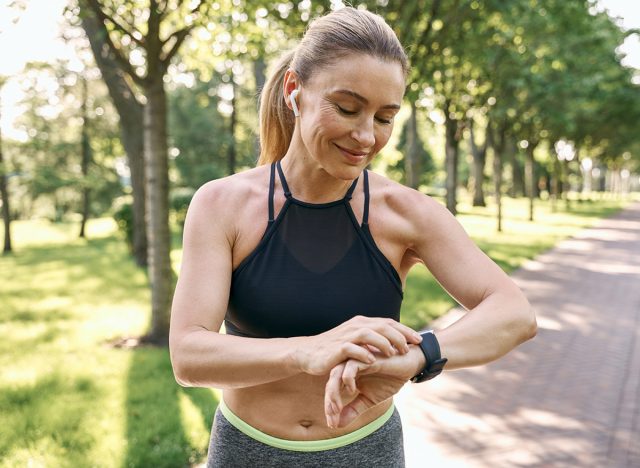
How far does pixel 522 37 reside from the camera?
49.0 ft

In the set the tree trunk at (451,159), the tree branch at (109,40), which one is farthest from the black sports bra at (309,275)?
the tree trunk at (451,159)

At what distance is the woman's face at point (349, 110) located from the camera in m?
1.38

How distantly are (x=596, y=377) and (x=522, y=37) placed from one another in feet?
35.0

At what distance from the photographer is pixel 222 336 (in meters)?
1.38

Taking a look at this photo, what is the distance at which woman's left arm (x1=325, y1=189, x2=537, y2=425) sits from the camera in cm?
132

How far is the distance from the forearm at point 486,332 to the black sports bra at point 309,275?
0.21 meters

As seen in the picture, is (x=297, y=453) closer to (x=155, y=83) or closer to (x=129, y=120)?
(x=155, y=83)

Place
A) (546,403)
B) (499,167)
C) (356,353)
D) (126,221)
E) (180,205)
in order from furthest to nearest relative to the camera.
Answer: (180,205)
(499,167)
(126,221)
(546,403)
(356,353)

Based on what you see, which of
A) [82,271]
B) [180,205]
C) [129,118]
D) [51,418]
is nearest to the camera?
[51,418]

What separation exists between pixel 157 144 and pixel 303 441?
5.84 meters

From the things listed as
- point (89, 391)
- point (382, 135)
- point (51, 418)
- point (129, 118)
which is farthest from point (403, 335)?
point (129, 118)

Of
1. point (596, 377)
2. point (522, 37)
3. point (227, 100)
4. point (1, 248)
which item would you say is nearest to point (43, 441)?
point (596, 377)

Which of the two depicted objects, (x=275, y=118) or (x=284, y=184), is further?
(x=275, y=118)

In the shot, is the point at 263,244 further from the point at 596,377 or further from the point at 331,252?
the point at 596,377
